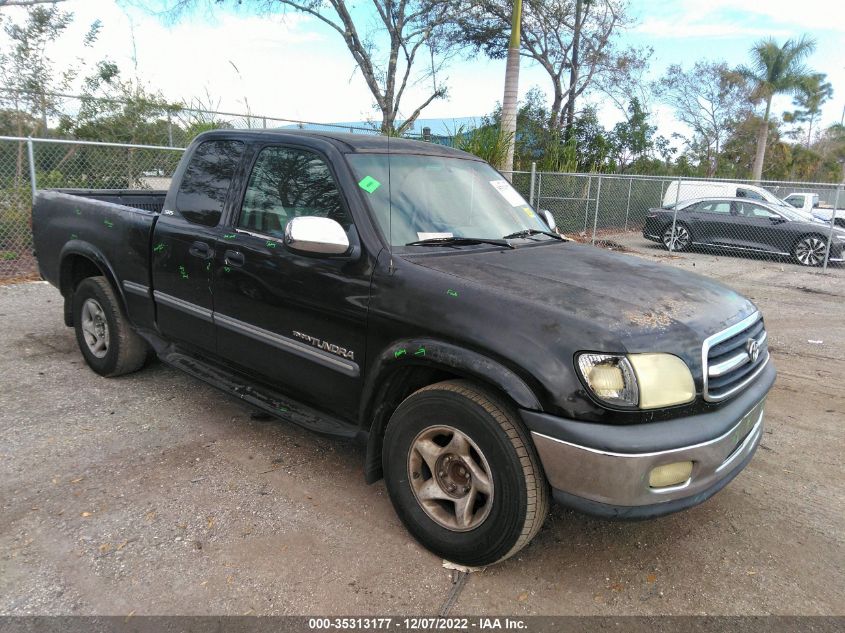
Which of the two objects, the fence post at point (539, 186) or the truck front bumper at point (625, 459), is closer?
the truck front bumper at point (625, 459)

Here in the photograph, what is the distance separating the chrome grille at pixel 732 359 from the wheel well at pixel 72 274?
4437 mm

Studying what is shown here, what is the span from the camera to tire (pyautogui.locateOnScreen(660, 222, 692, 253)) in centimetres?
1504

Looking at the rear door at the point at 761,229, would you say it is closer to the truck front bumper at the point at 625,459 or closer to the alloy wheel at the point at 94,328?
the truck front bumper at the point at 625,459

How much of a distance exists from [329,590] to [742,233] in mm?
14421

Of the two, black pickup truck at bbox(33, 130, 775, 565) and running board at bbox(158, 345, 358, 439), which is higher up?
black pickup truck at bbox(33, 130, 775, 565)

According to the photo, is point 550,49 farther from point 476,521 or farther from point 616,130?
point 476,521

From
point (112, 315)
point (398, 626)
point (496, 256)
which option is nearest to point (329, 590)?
point (398, 626)

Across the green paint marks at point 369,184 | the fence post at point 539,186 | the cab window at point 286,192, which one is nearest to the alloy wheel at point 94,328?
the cab window at point 286,192

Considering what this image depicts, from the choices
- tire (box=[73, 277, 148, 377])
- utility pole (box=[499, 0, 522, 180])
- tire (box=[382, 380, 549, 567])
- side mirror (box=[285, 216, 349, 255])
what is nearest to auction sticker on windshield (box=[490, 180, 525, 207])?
side mirror (box=[285, 216, 349, 255])

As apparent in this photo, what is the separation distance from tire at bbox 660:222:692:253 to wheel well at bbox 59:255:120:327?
532 inches

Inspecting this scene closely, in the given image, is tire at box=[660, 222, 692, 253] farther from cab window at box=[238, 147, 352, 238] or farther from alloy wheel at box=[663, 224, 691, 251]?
cab window at box=[238, 147, 352, 238]

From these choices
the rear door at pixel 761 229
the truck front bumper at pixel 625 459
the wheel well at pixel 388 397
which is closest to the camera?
the truck front bumper at pixel 625 459

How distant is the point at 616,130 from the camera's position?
2284 centimetres

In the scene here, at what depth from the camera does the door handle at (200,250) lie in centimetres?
366
